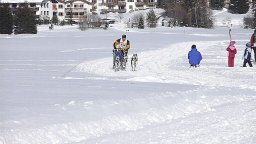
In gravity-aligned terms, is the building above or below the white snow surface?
above

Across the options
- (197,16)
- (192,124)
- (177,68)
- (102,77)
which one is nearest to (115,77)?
(102,77)

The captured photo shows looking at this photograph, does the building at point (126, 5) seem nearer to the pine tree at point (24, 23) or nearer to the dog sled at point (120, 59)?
the pine tree at point (24, 23)

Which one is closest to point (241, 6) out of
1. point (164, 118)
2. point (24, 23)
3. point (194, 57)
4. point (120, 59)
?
point (24, 23)

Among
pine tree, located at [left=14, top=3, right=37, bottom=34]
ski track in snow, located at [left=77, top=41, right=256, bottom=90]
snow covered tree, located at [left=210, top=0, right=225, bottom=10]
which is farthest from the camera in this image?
snow covered tree, located at [left=210, top=0, right=225, bottom=10]

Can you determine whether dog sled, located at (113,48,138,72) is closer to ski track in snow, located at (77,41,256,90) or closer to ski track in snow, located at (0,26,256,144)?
ski track in snow, located at (77,41,256,90)

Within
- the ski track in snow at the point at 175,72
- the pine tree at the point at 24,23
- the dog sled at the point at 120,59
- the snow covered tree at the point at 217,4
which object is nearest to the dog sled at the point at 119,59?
the dog sled at the point at 120,59

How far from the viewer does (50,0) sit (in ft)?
429

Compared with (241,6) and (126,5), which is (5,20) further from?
(126,5)

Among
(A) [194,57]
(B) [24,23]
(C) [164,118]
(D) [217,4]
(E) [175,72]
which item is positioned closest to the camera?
(C) [164,118]

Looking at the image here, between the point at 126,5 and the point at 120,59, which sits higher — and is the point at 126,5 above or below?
above

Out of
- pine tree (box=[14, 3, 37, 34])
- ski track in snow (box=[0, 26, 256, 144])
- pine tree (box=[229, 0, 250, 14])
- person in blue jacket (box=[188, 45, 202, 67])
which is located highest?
pine tree (box=[229, 0, 250, 14])

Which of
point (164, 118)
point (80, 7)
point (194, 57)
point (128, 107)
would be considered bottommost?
point (164, 118)

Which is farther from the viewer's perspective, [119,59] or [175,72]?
[119,59]

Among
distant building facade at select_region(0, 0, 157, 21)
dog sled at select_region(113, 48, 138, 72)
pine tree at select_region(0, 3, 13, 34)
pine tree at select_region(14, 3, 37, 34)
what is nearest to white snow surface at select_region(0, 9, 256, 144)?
dog sled at select_region(113, 48, 138, 72)
